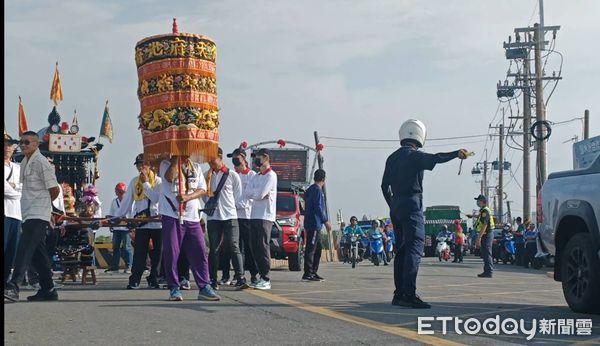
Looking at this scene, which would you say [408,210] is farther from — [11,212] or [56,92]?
[56,92]

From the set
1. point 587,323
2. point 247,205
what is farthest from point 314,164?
point 587,323

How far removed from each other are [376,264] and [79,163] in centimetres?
1111

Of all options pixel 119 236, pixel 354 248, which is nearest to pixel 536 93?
pixel 354 248

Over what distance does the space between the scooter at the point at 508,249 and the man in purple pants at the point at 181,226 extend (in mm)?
21399

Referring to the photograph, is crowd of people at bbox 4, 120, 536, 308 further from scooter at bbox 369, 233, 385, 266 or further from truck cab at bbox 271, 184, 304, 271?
scooter at bbox 369, 233, 385, 266

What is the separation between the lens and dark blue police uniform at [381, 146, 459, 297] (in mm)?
9742

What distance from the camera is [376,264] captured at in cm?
2781

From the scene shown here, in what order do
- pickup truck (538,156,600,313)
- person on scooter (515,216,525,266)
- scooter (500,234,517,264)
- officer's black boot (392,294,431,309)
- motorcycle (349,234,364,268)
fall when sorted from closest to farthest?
pickup truck (538,156,600,313)
officer's black boot (392,294,431,309)
motorcycle (349,234,364,268)
person on scooter (515,216,525,266)
scooter (500,234,517,264)

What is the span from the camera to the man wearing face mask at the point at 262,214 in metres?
12.6

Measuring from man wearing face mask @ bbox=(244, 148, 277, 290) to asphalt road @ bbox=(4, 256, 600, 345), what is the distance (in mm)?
407

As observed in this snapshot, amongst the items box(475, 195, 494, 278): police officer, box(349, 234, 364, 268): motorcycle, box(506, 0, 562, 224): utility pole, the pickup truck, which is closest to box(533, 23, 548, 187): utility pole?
box(506, 0, 562, 224): utility pole

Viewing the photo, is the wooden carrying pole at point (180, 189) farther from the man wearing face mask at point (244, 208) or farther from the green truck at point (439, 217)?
the green truck at point (439, 217)

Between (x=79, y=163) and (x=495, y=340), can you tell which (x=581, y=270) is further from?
(x=79, y=163)

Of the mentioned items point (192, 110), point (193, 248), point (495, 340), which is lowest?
point (495, 340)
